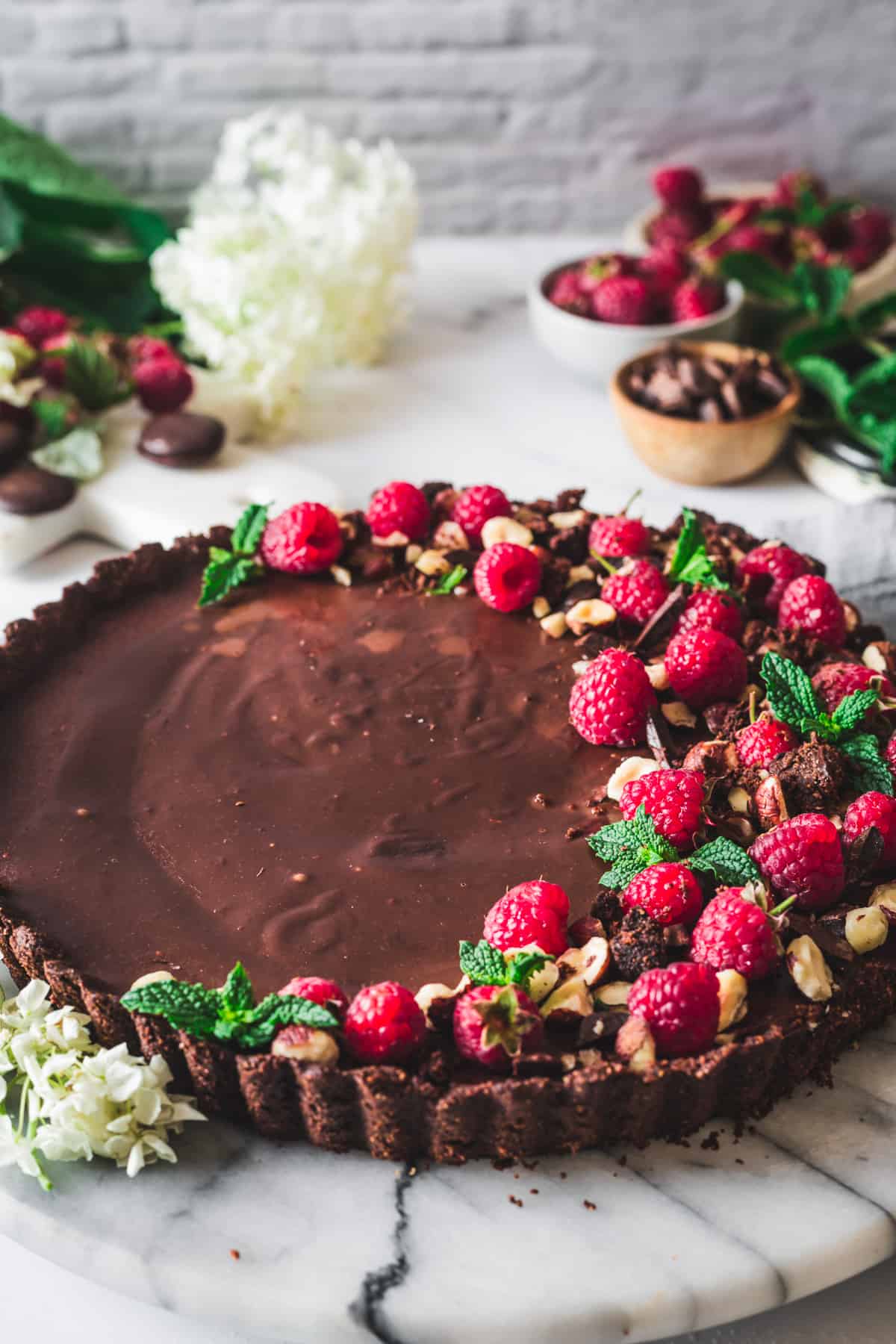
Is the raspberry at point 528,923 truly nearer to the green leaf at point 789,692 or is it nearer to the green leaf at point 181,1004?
the green leaf at point 181,1004

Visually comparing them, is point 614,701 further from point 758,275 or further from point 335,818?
point 758,275

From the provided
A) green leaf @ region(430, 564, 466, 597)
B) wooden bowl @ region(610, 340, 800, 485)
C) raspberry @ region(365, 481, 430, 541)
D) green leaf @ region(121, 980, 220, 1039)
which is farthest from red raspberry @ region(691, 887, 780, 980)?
wooden bowl @ region(610, 340, 800, 485)

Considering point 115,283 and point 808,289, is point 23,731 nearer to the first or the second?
point 115,283

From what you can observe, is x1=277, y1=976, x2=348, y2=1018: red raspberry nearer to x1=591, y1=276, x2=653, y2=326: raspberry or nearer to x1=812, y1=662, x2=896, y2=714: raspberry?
x1=812, y1=662, x2=896, y2=714: raspberry

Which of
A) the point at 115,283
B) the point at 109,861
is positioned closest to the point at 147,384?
A: the point at 115,283

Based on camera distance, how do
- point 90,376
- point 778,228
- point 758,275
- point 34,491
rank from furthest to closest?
1. point 778,228
2. point 758,275
3. point 90,376
4. point 34,491

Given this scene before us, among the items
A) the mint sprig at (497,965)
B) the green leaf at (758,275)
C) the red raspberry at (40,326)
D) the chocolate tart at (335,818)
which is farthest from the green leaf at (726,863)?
the red raspberry at (40,326)

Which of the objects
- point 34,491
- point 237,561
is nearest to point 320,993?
point 237,561
